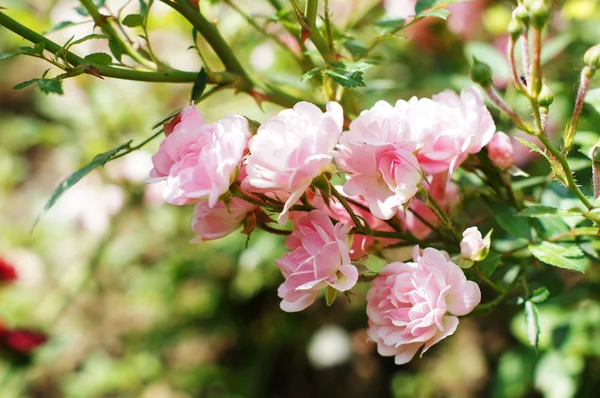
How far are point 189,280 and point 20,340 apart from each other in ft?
2.01

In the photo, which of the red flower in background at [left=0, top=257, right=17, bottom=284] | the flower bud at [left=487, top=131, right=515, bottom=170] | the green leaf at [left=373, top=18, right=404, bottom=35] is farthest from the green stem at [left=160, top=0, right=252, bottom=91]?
the red flower in background at [left=0, top=257, right=17, bottom=284]

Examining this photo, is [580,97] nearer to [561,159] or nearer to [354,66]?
[561,159]

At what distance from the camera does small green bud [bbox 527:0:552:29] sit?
59 centimetres

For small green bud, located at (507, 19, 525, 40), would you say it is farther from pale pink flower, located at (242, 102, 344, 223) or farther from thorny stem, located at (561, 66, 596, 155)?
pale pink flower, located at (242, 102, 344, 223)

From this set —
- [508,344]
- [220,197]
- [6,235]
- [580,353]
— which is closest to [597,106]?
[220,197]

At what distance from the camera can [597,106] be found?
0.86 metres

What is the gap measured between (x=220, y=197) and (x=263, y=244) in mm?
845

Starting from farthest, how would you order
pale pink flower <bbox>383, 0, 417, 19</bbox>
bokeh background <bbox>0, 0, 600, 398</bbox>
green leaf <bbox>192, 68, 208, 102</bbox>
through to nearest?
1. bokeh background <bbox>0, 0, 600, 398</bbox>
2. pale pink flower <bbox>383, 0, 417, 19</bbox>
3. green leaf <bbox>192, 68, 208, 102</bbox>

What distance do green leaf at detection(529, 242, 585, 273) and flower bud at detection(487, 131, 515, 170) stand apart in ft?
0.38

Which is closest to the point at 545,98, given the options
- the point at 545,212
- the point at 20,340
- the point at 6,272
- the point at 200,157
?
the point at 545,212

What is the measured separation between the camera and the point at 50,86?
2.25 ft

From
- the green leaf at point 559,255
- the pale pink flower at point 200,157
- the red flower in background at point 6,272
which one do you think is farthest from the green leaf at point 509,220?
the red flower in background at point 6,272

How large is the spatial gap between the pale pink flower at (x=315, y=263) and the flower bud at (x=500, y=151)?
25 cm

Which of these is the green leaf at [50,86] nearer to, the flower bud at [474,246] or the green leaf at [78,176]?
the green leaf at [78,176]
